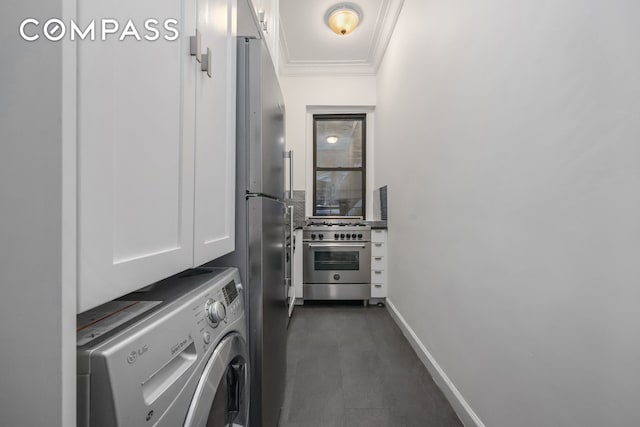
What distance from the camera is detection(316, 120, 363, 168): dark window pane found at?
3818 mm

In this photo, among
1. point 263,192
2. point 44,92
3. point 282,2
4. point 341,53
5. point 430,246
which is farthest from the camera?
point 341,53

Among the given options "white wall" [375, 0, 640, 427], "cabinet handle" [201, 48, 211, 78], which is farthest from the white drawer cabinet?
"cabinet handle" [201, 48, 211, 78]

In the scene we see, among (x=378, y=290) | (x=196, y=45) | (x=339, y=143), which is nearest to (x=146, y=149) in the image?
(x=196, y=45)

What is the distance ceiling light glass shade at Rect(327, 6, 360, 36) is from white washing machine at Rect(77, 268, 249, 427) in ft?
8.77

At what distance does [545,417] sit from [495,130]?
952mm

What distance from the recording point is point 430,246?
1.79 meters

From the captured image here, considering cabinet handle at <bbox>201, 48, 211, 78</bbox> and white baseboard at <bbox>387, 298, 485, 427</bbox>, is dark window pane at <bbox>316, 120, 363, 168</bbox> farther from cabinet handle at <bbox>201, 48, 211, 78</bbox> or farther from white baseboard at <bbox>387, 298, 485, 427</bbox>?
cabinet handle at <bbox>201, 48, 211, 78</bbox>

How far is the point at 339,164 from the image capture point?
382cm

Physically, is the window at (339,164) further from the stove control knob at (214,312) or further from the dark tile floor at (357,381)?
the stove control knob at (214,312)

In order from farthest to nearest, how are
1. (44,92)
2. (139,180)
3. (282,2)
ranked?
(282,2) → (139,180) → (44,92)

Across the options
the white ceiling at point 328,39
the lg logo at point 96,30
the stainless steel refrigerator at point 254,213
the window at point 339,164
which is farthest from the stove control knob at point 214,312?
the window at point 339,164

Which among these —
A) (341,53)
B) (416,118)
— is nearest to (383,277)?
(416,118)

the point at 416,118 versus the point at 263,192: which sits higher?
the point at 416,118

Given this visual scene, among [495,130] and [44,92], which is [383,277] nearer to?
[495,130]
